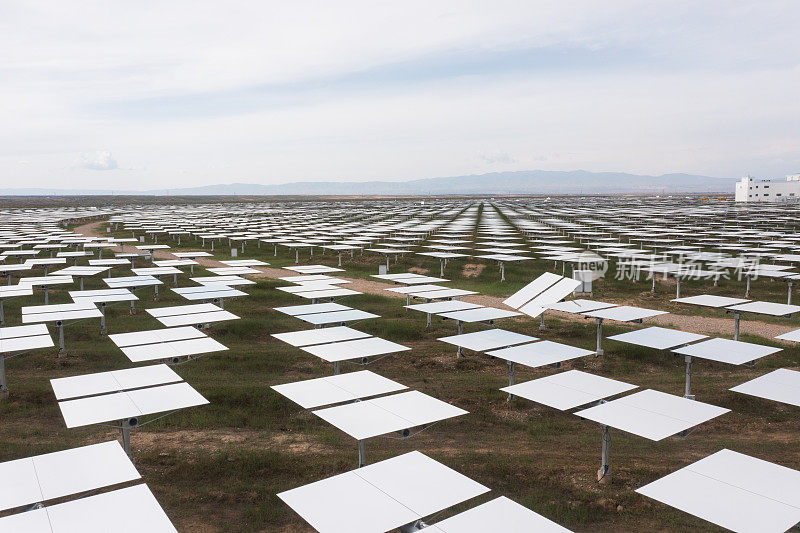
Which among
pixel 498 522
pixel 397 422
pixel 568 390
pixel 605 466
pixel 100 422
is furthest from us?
pixel 568 390

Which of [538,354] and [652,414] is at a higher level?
[652,414]

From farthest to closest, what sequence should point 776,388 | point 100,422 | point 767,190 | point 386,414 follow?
point 767,190 < point 776,388 < point 386,414 < point 100,422

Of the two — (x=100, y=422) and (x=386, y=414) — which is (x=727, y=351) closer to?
(x=386, y=414)

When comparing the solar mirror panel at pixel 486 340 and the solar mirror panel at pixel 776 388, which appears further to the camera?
Result: the solar mirror panel at pixel 486 340

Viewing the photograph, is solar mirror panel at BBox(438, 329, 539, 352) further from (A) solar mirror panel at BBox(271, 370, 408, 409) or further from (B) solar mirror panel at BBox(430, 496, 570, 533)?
(B) solar mirror panel at BBox(430, 496, 570, 533)

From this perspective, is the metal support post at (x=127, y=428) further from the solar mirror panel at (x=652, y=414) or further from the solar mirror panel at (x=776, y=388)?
the solar mirror panel at (x=776, y=388)

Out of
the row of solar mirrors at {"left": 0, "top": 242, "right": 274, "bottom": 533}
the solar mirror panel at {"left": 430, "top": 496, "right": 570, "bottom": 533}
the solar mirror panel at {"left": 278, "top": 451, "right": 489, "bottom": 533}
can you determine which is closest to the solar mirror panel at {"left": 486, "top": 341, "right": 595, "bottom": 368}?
the solar mirror panel at {"left": 278, "top": 451, "right": 489, "bottom": 533}

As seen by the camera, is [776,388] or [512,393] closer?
[776,388]

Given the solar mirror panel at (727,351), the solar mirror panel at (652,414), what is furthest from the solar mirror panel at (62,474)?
the solar mirror panel at (727,351)

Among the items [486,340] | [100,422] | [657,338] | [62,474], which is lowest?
[486,340]

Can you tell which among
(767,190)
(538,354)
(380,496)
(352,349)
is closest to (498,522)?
(380,496)

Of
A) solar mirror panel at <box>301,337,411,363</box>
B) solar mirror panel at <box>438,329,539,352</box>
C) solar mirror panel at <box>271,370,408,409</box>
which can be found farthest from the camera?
solar mirror panel at <box>438,329,539,352</box>

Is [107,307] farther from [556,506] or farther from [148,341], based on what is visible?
[556,506]
